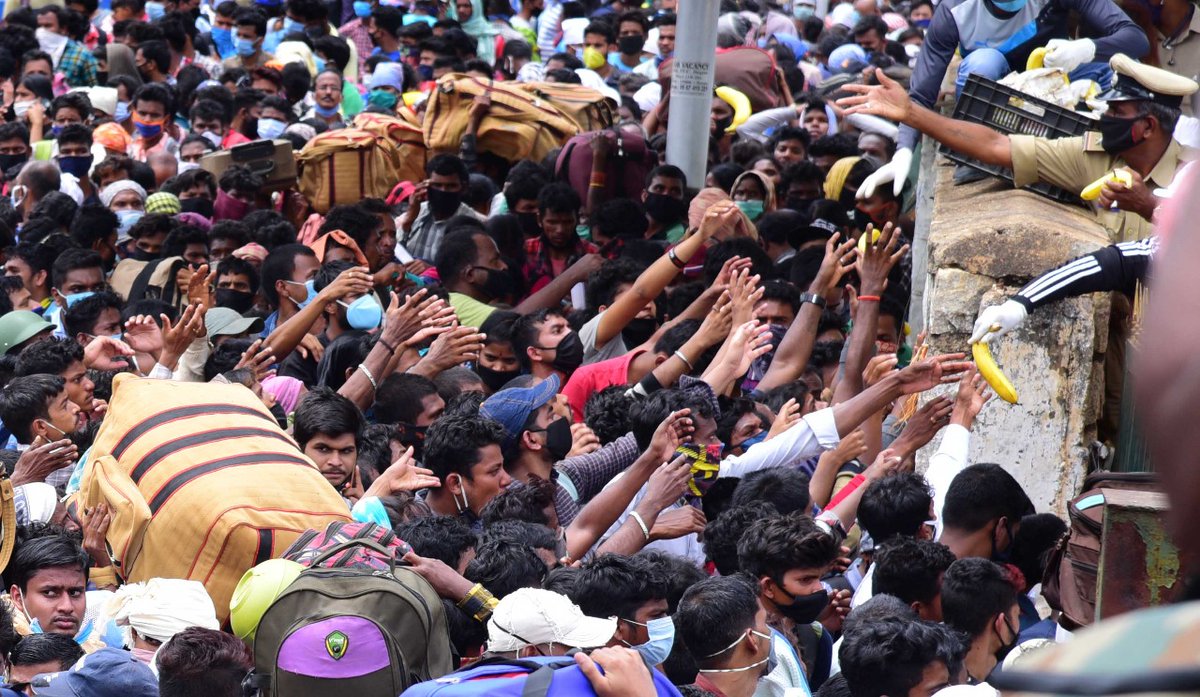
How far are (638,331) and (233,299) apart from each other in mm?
2337

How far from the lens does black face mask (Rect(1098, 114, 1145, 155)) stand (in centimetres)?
646

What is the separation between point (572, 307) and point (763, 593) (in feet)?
13.7

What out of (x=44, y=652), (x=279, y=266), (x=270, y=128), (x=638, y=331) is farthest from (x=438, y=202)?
(x=44, y=652)

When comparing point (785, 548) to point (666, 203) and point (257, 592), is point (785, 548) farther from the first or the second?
point (666, 203)

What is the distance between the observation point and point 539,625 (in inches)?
137

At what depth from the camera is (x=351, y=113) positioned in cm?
1428

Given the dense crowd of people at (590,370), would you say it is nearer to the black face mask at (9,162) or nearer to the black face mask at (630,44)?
the black face mask at (9,162)

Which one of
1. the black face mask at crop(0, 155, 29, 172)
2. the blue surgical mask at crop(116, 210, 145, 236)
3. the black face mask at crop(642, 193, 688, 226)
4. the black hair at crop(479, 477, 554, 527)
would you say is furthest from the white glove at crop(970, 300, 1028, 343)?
the black face mask at crop(0, 155, 29, 172)

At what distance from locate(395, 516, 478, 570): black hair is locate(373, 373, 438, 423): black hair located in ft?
5.62

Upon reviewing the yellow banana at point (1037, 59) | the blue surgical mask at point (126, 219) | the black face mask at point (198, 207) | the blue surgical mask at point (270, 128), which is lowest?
the blue surgical mask at point (126, 219)

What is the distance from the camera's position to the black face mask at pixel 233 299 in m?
8.55

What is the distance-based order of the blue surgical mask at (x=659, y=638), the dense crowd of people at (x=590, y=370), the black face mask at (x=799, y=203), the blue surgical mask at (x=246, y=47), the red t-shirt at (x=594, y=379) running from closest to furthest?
the blue surgical mask at (x=659, y=638)
the dense crowd of people at (x=590, y=370)
the red t-shirt at (x=594, y=379)
the black face mask at (x=799, y=203)
the blue surgical mask at (x=246, y=47)

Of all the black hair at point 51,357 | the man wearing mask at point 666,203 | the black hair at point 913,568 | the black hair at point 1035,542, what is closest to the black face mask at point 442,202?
the man wearing mask at point 666,203

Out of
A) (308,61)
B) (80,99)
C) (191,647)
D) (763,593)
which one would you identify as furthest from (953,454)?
(308,61)
